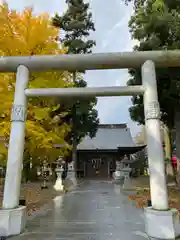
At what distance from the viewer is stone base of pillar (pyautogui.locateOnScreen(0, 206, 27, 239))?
4035 millimetres

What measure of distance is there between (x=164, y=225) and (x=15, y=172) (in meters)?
3.18

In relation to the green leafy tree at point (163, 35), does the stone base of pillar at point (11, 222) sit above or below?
below

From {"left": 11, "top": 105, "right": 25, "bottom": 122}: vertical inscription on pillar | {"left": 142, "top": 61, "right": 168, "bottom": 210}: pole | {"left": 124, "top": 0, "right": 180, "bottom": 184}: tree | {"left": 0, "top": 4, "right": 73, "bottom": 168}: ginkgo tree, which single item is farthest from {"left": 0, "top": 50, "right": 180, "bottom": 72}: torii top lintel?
{"left": 124, "top": 0, "right": 180, "bottom": 184}: tree

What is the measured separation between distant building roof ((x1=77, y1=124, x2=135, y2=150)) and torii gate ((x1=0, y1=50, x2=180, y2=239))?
19.3 meters

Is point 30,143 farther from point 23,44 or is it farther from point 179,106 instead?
point 179,106

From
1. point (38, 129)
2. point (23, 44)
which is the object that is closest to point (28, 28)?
point (23, 44)

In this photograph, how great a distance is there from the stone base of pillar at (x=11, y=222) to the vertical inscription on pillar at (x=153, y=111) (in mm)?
3398

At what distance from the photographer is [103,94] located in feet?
15.9

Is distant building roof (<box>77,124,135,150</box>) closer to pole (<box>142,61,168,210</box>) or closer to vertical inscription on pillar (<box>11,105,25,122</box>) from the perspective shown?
pole (<box>142,61,168,210</box>)

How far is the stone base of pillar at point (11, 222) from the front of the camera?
4.04 meters

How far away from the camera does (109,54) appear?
485cm

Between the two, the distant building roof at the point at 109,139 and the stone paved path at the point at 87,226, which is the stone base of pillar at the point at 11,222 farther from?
the distant building roof at the point at 109,139

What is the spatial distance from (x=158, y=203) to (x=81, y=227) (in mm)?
1900

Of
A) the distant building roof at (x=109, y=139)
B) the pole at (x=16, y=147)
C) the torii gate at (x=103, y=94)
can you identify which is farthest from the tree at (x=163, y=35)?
the distant building roof at (x=109, y=139)
